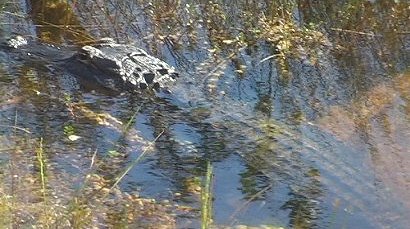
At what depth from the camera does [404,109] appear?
16.3 feet

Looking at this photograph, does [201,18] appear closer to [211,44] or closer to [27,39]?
[211,44]

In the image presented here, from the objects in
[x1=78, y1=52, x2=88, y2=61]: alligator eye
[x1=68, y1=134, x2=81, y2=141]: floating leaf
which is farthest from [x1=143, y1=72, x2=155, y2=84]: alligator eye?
[x1=68, y1=134, x2=81, y2=141]: floating leaf

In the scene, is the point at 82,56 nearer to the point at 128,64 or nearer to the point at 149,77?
the point at 128,64

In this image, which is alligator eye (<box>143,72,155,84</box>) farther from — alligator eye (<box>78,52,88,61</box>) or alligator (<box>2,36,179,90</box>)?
alligator eye (<box>78,52,88,61</box>)

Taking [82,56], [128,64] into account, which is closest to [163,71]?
[128,64]

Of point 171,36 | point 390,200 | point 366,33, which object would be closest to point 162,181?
point 390,200

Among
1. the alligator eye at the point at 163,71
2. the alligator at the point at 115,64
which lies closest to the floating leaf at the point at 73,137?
the alligator at the point at 115,64

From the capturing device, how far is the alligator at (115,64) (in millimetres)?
5309

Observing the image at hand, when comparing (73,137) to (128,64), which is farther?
(128,64)

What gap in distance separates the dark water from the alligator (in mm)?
86

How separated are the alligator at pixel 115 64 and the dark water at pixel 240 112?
0.28 feet

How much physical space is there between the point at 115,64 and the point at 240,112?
0.96 metres

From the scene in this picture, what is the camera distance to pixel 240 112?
496 centimetres

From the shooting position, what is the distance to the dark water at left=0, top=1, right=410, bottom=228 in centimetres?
406
